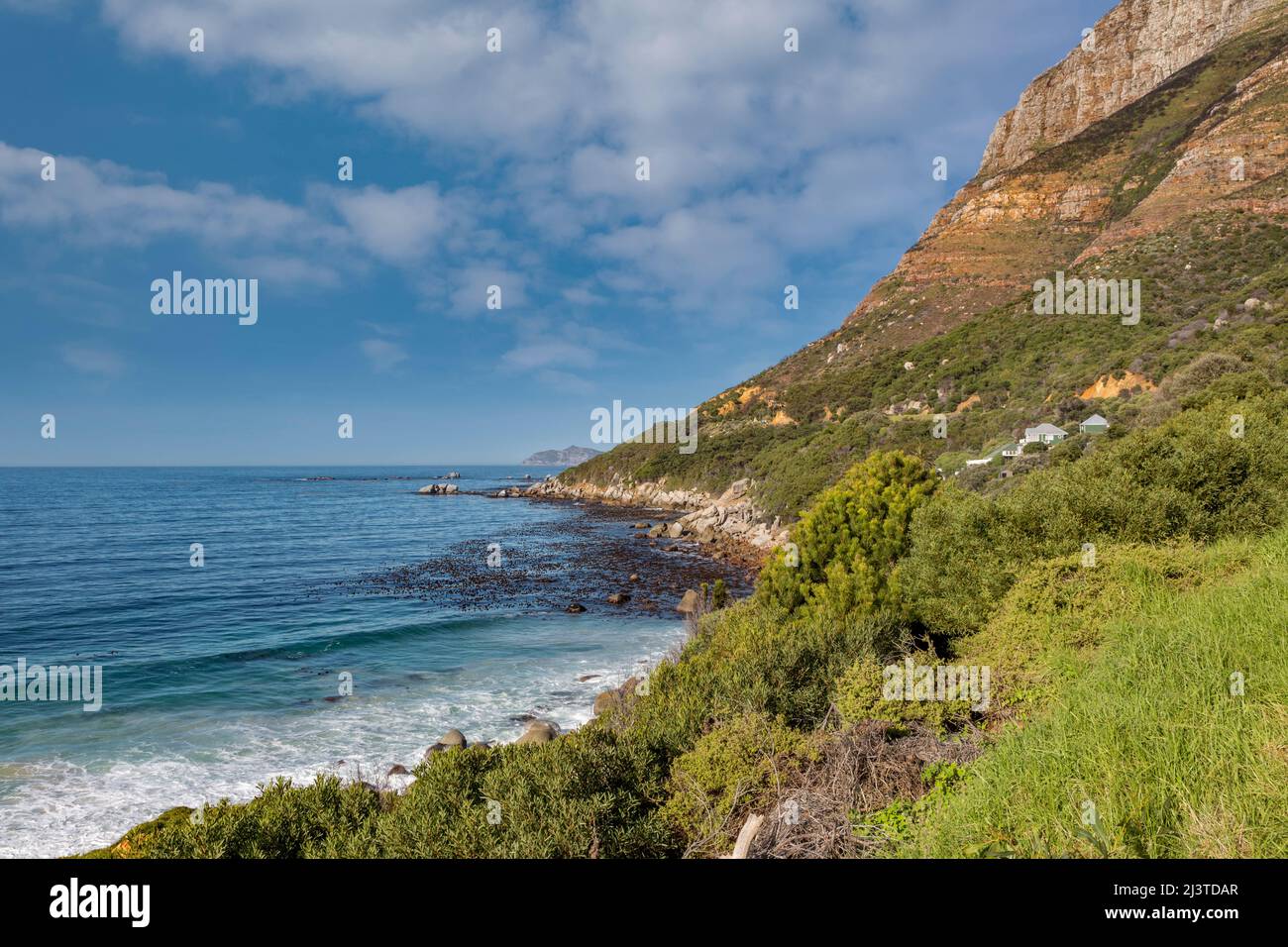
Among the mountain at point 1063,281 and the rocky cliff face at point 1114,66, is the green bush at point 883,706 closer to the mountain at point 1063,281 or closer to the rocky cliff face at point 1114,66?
the mountain at point 1063,281

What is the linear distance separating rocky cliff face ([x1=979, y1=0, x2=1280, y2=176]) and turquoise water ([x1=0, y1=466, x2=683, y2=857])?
319 ft

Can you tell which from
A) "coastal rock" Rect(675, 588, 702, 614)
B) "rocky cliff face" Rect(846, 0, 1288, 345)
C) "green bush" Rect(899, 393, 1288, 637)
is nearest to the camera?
"green bush" Rect(899, 393, 1288, 637)

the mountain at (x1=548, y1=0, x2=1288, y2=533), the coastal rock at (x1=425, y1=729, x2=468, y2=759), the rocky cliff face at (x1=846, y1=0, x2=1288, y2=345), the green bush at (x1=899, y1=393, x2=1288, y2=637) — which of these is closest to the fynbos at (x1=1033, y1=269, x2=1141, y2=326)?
the mountain at (x1=548, y1=0, x2=1288, y2=533)

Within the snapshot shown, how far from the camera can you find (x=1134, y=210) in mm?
51344

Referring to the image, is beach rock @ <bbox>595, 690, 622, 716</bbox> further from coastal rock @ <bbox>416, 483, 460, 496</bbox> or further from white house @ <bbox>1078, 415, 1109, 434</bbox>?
coastal rock @ <bbox>416, 483, 460, 496</bbox>

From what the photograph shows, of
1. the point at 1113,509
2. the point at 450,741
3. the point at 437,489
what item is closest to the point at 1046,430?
the point at 1113,509

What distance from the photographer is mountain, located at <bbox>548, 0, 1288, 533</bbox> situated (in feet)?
115

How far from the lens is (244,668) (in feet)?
63.5

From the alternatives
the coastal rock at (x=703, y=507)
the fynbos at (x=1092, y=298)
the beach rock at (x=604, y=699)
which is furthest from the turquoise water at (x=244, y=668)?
the fynbos at (x=1092, y=298)

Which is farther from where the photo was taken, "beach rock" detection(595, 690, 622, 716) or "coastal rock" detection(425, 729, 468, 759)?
"beach rock" detection(595, 690, 622, 716)

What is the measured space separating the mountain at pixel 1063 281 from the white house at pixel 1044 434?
6.77 ft

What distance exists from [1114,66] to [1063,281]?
225ft

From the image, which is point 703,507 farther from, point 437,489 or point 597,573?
point 437,489

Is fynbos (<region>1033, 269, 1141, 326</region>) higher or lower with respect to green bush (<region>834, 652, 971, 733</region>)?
higher
